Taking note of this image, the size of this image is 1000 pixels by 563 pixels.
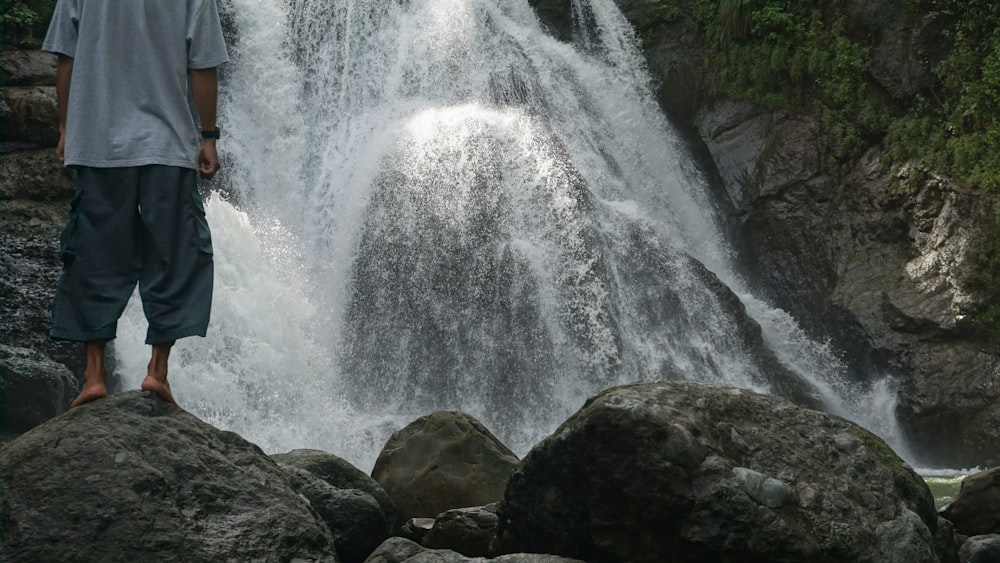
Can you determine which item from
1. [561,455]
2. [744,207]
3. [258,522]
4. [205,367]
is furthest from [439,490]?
[744,207]

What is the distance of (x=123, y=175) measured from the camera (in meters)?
3.92

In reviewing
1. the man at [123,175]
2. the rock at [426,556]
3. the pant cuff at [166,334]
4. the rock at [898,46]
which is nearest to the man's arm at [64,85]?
the man at [123,175]

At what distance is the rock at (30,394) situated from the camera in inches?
373

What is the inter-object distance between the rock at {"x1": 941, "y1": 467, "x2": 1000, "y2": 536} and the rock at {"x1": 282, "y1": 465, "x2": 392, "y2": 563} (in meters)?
3.47

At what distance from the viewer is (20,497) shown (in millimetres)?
3572

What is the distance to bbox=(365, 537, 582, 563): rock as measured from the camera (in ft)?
14.9

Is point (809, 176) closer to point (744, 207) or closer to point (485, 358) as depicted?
point (744, 207)

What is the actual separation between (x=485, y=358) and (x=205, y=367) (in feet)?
10.4

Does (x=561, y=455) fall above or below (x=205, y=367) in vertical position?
above

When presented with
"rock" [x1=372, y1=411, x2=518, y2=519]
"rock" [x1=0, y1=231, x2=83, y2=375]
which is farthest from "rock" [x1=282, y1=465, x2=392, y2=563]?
"rock" [x1=0, y1=231, x2=83, y2=375]

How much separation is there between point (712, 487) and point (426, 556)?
1438 millimetres

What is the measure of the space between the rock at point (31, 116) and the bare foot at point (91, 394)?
9715 millimetres

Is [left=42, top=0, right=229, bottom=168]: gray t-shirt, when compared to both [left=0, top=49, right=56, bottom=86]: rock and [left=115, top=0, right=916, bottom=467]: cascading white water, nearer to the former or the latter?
[left=115, top=0, right=916, bottom=467]: cascading white water

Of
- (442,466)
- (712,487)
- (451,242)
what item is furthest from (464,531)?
(451,242)
